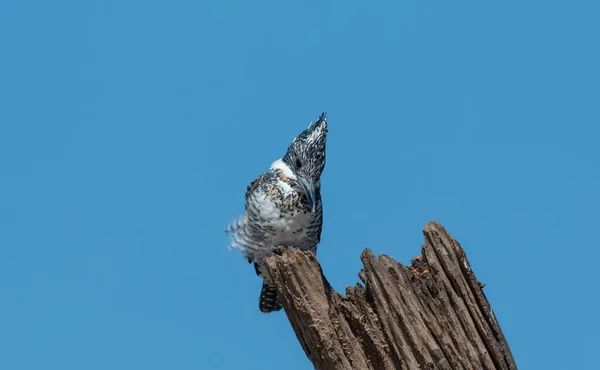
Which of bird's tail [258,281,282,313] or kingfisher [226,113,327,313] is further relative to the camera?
bird's tail [258,281,282,313]

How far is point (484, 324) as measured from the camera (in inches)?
221

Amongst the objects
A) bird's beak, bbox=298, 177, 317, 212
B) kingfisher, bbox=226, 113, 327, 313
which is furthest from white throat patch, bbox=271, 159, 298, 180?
bird's beak, bbox=298, 177, 317, 212

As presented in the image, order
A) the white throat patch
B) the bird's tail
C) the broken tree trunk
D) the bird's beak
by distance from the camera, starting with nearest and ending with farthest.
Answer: the broken tree trunk, the bird's beak, the white throat patch, the bird's tail

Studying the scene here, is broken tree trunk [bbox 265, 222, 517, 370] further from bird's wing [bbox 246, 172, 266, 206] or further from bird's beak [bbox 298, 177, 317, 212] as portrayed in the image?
→ bird's wing [bbox 246, 172, 266, 206]

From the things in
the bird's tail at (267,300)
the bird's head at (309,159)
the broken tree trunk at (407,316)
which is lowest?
the broken tree trunk at (407,316)

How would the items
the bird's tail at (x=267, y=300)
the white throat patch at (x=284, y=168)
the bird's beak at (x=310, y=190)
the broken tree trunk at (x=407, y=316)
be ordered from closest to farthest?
1. the broken tree trunk at (x=407, y=316)
2. the bird's beak at (x=310, y=190)
3. the white throat patch at (x=284, y=168)
4. the bird's tail at (x=267, y=300)

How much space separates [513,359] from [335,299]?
119cm

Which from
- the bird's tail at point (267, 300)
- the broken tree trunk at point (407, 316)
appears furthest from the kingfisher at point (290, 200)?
the broken tree trunk at point (407, 316)

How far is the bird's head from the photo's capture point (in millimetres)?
7090

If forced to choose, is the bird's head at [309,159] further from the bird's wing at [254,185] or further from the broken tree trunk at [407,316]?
the broken tree trunk at [407,316]

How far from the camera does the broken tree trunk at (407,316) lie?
5.50 metres

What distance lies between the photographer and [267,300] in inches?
316

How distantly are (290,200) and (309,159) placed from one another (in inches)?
14.6

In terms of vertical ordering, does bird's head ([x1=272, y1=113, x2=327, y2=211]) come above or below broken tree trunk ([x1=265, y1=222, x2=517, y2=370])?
above
